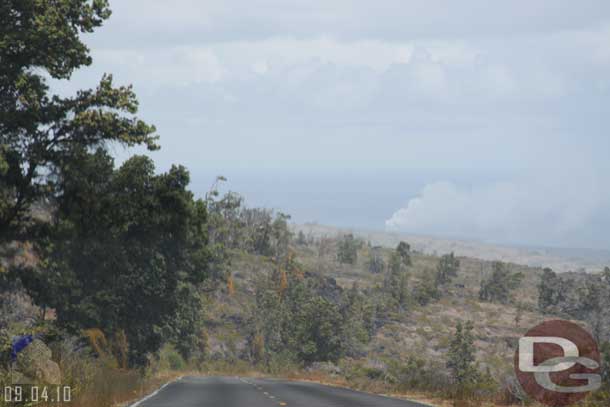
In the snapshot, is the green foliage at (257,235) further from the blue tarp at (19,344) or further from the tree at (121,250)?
the blue tarp at (19,344)

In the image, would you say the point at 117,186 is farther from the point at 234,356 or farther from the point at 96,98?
the point at 234,356

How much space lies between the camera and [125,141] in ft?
85.6

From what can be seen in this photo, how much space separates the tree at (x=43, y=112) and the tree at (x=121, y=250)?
0.69m

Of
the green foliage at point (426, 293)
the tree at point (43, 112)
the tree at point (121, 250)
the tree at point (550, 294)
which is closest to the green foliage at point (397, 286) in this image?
the green foliage at point (426, 293)

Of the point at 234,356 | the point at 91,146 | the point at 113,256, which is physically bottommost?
the point at 234,356

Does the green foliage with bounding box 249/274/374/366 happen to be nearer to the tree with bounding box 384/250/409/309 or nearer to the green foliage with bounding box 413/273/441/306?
the tree with bounding box 384/250/409/309

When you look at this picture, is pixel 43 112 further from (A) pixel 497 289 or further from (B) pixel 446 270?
(B) pixel 446 270

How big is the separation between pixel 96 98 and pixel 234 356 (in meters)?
80.0

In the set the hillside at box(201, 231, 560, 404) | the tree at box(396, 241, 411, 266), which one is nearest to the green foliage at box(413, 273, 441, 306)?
the hillside at box(201, 231, 560, 404)

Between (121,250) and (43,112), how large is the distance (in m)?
14.1

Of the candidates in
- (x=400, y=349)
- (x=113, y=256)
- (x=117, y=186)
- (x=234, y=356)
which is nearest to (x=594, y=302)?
(x=400, y=349)

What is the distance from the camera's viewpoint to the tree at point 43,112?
25078 millimetres

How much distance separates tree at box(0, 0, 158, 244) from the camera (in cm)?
2508

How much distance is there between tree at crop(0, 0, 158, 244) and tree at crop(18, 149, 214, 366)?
688mm
